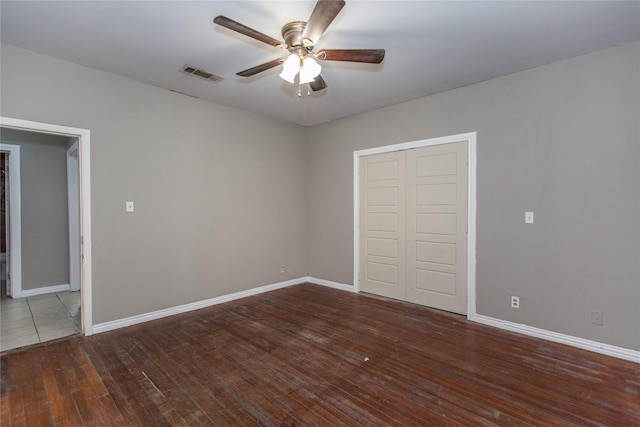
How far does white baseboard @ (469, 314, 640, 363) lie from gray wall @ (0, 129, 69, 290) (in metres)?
6.14

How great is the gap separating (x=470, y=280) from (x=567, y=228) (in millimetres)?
1101

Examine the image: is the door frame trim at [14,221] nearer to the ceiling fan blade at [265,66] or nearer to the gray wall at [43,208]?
the gray wall at [43,208]

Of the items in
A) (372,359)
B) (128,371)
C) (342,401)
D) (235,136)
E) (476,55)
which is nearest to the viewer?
(342,401)

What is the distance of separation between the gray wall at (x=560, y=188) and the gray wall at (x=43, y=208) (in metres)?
5.66

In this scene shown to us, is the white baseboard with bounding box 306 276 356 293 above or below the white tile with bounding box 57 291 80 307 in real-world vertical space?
above

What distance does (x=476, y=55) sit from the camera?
283 centimetres

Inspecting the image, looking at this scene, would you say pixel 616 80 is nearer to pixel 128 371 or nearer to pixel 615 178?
pixel 615 178

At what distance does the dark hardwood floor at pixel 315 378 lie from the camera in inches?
76.9

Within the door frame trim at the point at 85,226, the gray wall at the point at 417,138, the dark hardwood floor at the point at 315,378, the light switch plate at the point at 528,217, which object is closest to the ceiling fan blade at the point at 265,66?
the gray wall at the point at 417,138

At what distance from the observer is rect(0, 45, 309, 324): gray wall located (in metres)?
3.03

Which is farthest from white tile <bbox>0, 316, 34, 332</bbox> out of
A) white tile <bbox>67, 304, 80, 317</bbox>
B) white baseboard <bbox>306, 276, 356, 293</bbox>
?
white baseboard <bbox>306, 276, 356, 293</bbox>

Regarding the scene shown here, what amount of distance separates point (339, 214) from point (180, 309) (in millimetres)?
2668

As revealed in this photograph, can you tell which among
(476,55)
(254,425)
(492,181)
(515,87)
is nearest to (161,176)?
(254,425)

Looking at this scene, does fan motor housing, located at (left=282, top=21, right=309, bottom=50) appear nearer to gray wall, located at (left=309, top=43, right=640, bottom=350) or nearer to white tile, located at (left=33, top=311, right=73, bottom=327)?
gray wall, located at (left=309, top=43, right=640, bottom=350)
